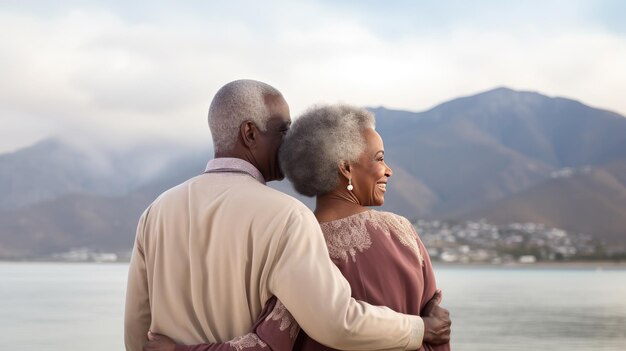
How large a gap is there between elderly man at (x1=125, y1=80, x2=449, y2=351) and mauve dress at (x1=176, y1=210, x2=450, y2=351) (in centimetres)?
8

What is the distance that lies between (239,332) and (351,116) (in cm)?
60

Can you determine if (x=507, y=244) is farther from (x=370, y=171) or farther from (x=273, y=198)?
(x=273, y=198)

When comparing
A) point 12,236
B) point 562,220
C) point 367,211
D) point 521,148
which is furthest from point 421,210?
point 367,211

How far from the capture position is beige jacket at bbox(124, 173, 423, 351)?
2.15 meters

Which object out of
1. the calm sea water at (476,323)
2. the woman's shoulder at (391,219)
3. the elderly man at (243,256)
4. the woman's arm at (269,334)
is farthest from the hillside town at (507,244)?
the woman's arm at (269,334)

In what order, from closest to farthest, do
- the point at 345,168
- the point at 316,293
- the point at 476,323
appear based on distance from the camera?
the point at 316,293, the point at 345,168, the point at 476,323

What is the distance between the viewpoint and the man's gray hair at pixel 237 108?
2.36 m

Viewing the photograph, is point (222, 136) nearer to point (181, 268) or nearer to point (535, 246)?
point (181, 268)

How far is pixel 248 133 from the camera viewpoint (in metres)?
2.37

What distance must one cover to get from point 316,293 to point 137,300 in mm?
606

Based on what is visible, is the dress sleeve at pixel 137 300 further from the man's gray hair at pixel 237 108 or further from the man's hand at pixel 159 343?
the man's gray hair at pixel 237 108

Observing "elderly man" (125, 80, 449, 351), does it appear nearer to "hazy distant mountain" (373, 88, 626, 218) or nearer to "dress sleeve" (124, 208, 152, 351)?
"dress sleeve" (124, 208, 152, 351)

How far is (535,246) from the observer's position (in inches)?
4845

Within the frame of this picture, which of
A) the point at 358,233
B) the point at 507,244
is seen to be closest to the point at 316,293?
the point at 358,233
